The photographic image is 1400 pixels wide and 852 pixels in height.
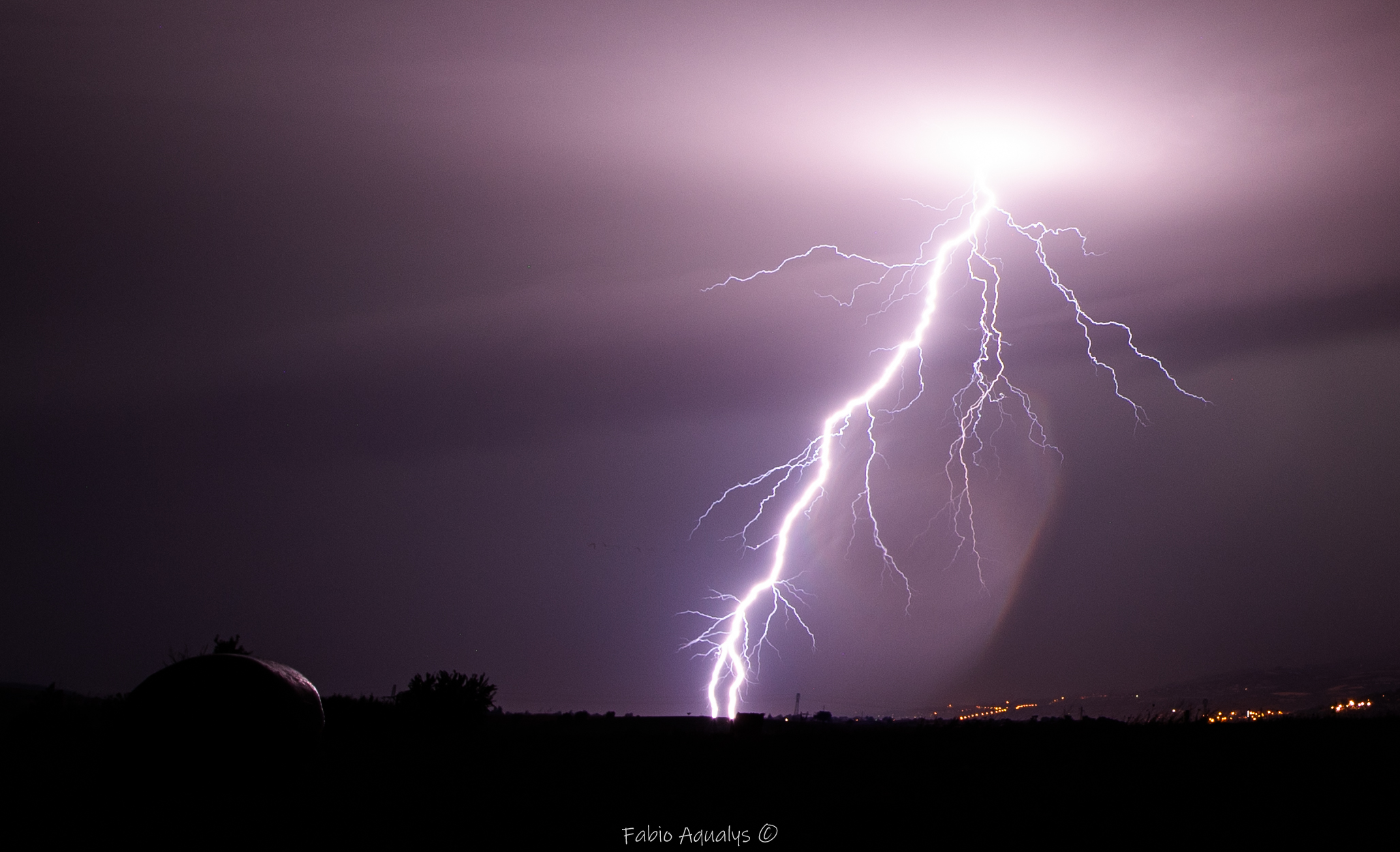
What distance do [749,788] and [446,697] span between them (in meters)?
8.05

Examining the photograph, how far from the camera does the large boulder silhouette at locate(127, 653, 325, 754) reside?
8109 millimetres

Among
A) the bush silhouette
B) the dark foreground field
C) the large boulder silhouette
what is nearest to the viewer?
the dark foreground field

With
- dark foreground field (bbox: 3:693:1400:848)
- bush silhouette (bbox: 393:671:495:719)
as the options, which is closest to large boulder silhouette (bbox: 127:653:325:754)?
dark foreground field (bbox: 3:693:1400:848)

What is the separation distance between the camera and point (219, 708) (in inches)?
322

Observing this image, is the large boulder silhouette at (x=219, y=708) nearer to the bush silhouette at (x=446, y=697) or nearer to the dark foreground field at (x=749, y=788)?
the dark foreground field at (x=749, y=788)

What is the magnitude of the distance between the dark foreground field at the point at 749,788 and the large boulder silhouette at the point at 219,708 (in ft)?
0.24

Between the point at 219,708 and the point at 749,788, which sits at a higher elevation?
the point at 219,708

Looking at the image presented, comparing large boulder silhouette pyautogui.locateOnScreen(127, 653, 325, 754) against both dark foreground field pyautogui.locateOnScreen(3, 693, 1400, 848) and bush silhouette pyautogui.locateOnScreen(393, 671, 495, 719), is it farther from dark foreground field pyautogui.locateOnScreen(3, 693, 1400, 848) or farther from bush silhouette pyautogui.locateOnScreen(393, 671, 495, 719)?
bush silhouette pyautogui.locateOnScreen(393, 671, 495, 719)

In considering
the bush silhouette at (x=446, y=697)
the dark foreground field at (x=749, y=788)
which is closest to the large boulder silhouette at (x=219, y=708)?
the dark foreground field at (x=749, y=788)

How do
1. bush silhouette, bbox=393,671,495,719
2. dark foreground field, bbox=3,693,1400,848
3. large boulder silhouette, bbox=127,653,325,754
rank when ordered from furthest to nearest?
bush silhouette, bbox=393,671,495,719
large boulder silhouette, bbox=127,653,325,754
dark foreground field, bbox=3,693,1400,848

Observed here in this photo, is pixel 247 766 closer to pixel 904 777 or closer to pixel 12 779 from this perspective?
pixel 12 779

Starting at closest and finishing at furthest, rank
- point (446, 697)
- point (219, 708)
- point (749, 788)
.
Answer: point (749, 788)
point (219, 708)
point (446, 697)

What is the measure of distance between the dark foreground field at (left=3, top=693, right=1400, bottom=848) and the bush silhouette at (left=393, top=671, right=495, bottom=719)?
9.56ft

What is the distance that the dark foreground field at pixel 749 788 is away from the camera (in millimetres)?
6172
